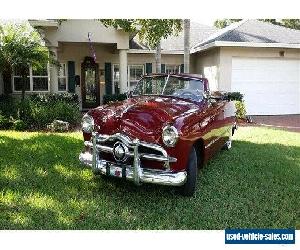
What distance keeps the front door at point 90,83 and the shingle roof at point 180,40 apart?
2.10 m

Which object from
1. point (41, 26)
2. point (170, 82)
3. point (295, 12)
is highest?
point (41, 26)

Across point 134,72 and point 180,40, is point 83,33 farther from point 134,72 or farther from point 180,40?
point 180,40

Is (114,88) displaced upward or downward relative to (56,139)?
upward

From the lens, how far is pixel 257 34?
15.7m

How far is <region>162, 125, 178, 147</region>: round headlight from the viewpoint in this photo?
14.8ft

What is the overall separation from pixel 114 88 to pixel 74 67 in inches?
85.6

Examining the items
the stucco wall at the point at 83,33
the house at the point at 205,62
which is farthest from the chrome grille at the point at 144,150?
the stucco wall at the point at 83,33

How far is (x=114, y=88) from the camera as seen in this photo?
17.7m

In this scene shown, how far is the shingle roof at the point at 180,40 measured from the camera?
17328 mm

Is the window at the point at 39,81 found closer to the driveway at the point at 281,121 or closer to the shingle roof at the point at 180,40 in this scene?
the shingle roof at the point at 180,40

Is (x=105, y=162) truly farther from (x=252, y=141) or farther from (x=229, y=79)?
(x=229, y=79)

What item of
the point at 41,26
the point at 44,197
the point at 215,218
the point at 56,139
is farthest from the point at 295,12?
the point at 41,26

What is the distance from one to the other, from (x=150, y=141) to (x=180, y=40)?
571 inches

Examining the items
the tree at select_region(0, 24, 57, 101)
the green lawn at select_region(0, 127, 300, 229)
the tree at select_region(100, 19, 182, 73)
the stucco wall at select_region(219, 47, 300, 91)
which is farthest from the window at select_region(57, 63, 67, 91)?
the green lawn at select_region(0, 127, 300, 229)
